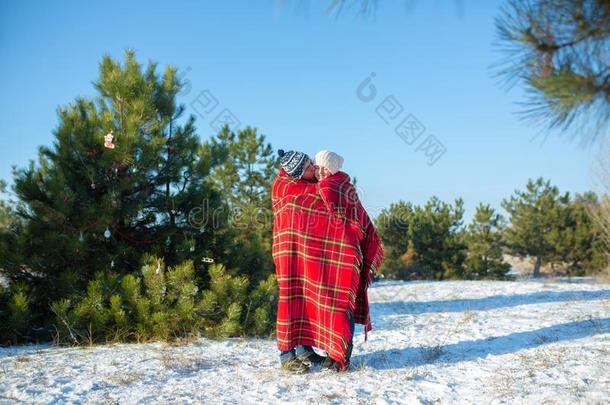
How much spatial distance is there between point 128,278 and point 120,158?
1.29 meters

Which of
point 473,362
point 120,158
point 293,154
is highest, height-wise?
point 120,158

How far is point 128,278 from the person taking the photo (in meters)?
4.52

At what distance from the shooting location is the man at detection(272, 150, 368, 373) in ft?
11.4

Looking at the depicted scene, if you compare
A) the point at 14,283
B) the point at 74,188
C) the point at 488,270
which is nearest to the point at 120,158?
the point at 74,188

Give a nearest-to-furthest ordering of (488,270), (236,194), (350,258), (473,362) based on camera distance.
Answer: (350,258) < (473,362) < (236,194) < (488,270)

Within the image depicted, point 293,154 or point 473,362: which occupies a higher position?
point 293,154

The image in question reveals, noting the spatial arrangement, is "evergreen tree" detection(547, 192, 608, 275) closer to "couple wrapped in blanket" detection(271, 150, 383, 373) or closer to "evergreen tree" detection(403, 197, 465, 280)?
"evergreen tree" detection(403, 197, 465, 280)

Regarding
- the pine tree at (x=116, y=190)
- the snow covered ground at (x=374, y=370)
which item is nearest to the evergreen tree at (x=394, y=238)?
the snow covered ground at (x=374, y=370)

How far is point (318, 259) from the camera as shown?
3484mm

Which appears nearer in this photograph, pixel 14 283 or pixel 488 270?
pixel 14 283

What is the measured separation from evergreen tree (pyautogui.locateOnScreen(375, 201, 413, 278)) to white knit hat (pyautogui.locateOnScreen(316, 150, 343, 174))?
1360 centimetres

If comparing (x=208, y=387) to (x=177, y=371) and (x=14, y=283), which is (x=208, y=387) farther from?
(x=14, y=283)

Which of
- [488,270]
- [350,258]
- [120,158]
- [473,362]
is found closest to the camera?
[350,258]

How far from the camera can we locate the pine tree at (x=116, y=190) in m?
4.75
